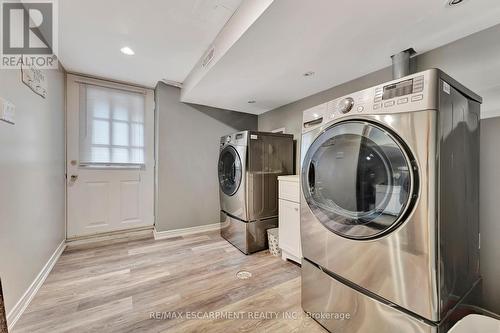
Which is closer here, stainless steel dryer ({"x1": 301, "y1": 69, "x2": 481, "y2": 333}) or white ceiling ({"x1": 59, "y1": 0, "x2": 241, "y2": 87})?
stainless steel dryer ({"x1": 301, "y1": 69, "x2": 481, "y2": 333})

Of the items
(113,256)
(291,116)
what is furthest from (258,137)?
(113,256)

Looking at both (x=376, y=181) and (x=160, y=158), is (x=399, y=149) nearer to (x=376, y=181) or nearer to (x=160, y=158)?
(x=376, y=181)

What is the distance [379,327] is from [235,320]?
87 cm

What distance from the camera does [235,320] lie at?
53.9 inches

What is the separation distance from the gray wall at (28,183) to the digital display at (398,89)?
2195mm

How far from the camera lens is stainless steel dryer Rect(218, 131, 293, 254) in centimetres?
239

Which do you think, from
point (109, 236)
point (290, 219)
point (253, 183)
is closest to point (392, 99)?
point (290, 219)

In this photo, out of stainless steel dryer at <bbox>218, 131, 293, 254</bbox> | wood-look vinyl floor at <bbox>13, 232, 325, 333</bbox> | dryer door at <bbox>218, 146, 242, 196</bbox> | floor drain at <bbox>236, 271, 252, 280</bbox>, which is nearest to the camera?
wood-look vinyl floor at <bbox>13, 232, 325, 333</bbox>

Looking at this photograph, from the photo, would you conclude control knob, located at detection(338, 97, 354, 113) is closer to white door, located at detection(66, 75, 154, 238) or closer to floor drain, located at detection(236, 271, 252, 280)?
floor drain, located at detection(236, 271, 252, 280)

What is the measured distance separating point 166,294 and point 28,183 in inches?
54.6

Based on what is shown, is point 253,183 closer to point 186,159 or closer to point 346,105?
point 186,159

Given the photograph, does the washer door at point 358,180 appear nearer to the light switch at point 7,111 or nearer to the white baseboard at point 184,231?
the light switch at point 7,111

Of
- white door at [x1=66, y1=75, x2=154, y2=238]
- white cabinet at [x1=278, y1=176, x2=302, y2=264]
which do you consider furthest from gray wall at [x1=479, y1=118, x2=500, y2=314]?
white door at [x1=66, y1=75, x2=154, y2=238]

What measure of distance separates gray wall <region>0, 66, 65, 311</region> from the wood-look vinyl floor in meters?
0.26
